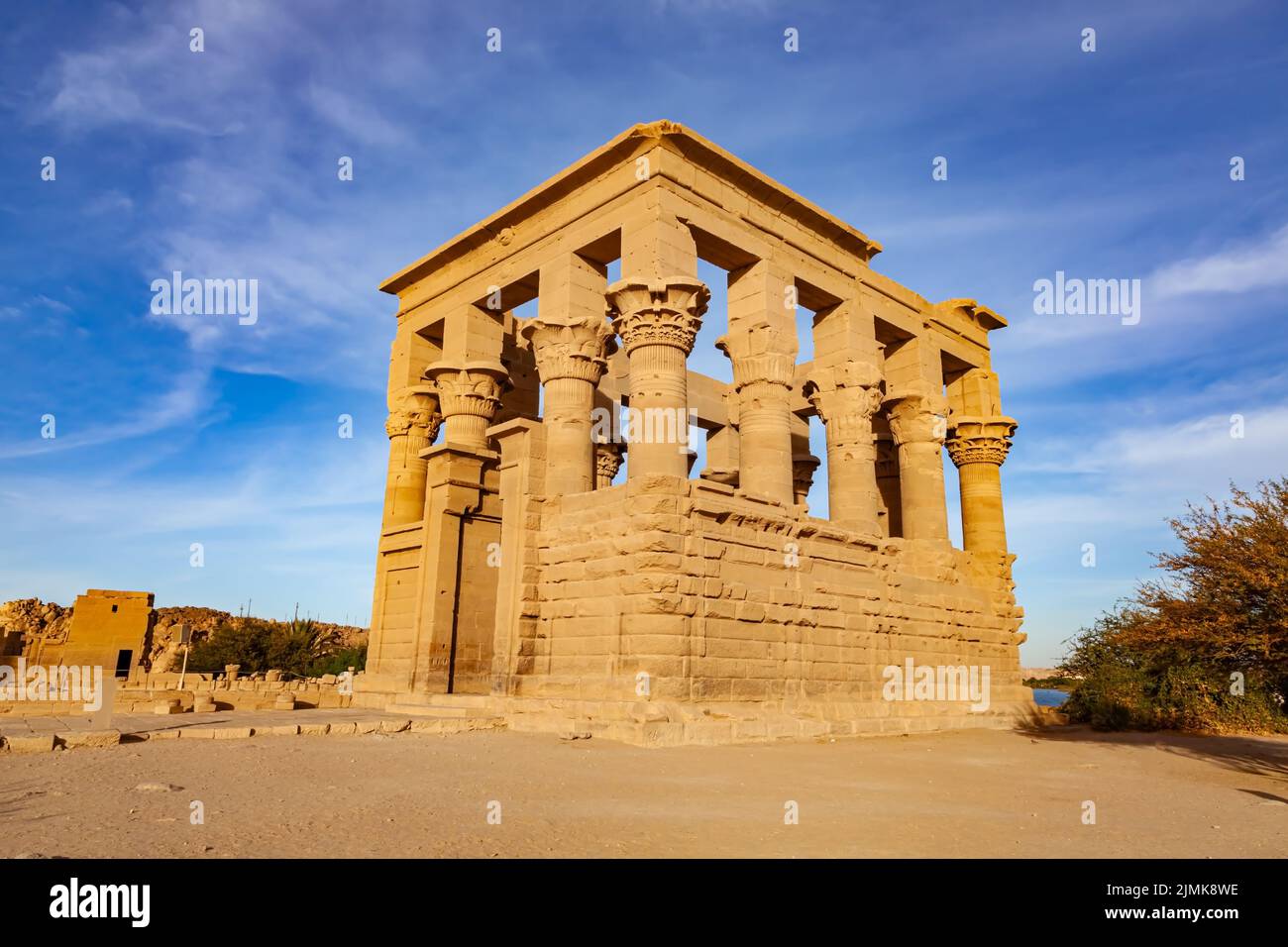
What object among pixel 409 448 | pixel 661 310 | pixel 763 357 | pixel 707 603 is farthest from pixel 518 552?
pixel 409 448

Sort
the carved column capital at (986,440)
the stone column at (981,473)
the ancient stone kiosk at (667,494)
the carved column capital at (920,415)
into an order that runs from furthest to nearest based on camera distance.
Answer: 1. the carved column capital at (986,440)
2. the stone column at (981,473)
3. the carved column capital at (920,415)
4. the ancient stone kiosk at (667,494)

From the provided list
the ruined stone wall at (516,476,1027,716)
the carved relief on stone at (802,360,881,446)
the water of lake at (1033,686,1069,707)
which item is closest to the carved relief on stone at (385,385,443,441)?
the ruined stone wall at (516,476,1027,716)

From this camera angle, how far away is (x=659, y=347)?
14.5 m

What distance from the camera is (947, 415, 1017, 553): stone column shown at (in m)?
22.5

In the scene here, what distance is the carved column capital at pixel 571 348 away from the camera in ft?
51.2

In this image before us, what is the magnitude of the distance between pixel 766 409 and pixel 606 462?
24.8 feet

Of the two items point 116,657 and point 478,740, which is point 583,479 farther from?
point 116,657

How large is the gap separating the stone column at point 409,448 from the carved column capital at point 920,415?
1171 centimetres

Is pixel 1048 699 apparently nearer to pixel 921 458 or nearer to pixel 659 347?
pixel 921 458

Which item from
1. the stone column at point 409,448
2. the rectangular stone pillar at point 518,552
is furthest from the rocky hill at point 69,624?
the rectangular stone pillar at point 518,552

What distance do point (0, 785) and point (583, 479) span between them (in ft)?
33.0

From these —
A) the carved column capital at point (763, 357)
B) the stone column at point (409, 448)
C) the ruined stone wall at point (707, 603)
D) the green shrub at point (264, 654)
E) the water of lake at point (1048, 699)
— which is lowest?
the water of lake at point (1048, 699)

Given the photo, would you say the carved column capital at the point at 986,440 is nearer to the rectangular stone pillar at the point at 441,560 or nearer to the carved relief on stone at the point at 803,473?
the carved relief on stone at the point at 803,473
